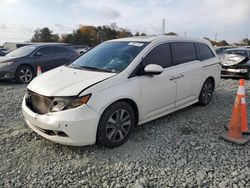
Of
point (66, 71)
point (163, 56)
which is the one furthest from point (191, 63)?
point (66, 71)

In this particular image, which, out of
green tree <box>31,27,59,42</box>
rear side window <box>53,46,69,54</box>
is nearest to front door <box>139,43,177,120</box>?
Result: rear side window <box>53,46,69,54</box>

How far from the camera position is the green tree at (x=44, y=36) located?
199 ft

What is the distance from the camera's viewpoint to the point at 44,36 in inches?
2388

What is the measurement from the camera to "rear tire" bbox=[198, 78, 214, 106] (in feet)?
17.8

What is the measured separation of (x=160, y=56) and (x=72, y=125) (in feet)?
6.67

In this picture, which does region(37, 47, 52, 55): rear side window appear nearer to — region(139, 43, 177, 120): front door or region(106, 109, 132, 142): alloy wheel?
region(139, 43, 177, 120): front door

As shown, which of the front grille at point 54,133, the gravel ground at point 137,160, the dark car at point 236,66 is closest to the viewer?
the gravel ground at point 137,160

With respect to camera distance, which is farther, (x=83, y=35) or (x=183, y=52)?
(x=83, y=35)

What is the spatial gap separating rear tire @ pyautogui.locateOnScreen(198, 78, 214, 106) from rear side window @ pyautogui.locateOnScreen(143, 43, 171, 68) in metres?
1.50

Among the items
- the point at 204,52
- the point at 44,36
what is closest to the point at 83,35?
the point at 44,36

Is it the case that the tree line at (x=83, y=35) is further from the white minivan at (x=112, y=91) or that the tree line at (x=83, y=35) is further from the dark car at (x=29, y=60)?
the white minivan at (x=112, y=91)

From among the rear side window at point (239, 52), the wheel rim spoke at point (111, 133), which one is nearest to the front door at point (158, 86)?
the wheel rim spoke at point (111, 133)

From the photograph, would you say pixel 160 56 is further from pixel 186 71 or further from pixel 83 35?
pixel 83 35

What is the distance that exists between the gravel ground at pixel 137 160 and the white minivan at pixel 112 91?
0.88 feet
